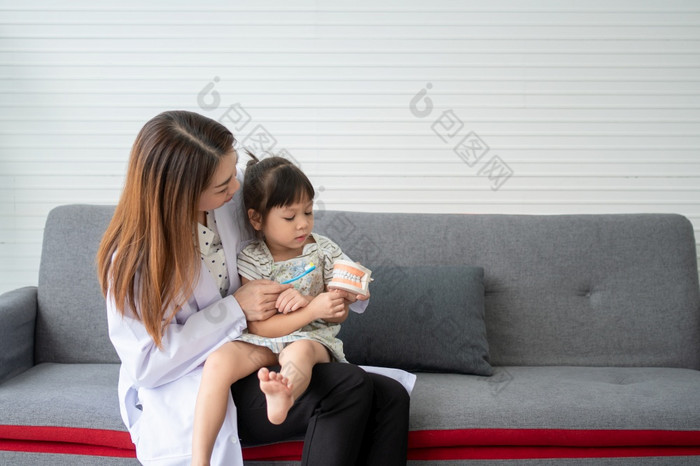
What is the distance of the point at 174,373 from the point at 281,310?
0.31 meters

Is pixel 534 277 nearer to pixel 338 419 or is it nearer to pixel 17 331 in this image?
pixel 338 419

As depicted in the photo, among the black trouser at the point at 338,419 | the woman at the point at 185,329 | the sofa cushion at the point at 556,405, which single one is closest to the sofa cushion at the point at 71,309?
the woman at the point at 185,329

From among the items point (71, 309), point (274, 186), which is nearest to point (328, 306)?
point (274, 186)

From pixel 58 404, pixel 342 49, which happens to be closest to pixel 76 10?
pixel 342 49

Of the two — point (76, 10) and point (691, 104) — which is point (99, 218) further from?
point (691, 104)

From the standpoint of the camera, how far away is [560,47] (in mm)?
2637

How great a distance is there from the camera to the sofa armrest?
79.3 inches

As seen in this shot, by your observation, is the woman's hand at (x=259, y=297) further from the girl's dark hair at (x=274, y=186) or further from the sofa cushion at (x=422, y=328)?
the sofa cushion at (x=422, y=328)

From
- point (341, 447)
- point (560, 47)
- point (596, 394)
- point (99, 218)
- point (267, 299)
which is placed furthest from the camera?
point (560, 47)

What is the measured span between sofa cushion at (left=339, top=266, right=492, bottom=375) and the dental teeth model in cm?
54

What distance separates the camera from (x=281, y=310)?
169cm

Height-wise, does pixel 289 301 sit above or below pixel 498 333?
above

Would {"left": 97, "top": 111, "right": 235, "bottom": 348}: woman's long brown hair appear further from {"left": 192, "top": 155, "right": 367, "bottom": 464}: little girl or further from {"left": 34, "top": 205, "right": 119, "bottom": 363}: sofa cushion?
{"left": 34, "top": 205, "right": 119, "bottom": 363}: sofa cushion

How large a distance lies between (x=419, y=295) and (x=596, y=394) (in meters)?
0.62
